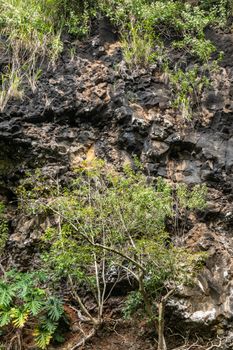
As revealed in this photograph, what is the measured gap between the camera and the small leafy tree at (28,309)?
426 cm

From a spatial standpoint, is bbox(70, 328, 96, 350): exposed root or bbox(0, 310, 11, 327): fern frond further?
bbox(70, 328, 96, 350): exposed root

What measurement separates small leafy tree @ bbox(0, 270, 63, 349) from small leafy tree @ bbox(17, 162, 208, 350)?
285 millimetres

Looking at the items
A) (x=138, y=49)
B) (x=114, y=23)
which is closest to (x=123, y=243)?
(x=138, y=49)

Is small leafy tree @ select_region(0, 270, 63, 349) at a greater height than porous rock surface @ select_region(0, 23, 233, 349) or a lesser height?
lesser

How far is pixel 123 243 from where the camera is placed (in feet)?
14.2

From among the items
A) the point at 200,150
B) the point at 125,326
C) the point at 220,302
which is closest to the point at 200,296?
the point at 220,302

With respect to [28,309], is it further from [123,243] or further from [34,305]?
[123,243]

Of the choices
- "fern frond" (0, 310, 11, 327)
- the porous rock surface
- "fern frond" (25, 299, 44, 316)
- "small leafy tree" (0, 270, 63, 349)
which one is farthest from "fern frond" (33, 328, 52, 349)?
the porous rock surface

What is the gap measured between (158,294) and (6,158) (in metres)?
2.82

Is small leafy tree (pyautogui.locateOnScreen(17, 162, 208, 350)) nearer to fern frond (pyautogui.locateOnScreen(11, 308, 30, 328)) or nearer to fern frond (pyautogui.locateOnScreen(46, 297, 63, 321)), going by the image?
fern frond (pyautogui.locateOnScreen(46, 297, 63, 321))

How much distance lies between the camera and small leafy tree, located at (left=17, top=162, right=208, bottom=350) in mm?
4133

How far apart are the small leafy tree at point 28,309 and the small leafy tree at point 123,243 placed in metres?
0.29

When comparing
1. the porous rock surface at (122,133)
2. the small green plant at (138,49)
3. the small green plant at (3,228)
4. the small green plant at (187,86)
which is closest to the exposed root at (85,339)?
the porous rock surface at (122,133)

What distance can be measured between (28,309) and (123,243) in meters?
1.19
